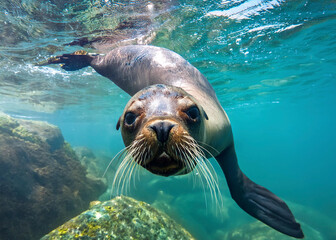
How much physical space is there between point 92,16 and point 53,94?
1300 cm

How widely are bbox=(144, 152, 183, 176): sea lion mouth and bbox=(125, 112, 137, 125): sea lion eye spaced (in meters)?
0.39

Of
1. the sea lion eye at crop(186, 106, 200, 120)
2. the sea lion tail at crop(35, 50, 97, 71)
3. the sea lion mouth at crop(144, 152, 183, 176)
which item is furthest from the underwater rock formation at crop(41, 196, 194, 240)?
the sea lion tail at crop(35, 50, 97, 71)

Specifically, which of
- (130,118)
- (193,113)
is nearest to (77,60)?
(130,118)

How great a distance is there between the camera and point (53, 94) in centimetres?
1638

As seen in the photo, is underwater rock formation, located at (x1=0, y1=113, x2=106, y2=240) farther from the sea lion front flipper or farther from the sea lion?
the sea lion front flipper

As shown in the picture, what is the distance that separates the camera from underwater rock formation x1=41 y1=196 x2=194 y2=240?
2902mm

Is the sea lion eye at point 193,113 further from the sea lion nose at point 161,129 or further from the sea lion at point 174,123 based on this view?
the sea lion nose at point 161,129

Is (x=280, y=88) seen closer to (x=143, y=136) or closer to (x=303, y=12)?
(x=303, y=12)

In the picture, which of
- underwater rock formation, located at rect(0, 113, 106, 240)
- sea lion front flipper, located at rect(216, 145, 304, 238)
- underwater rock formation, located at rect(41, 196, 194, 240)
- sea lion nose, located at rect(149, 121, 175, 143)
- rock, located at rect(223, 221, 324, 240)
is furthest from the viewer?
rock, located at rect(223, 221, 324, 240)

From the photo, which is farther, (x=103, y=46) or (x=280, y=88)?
(x=280, y=88)

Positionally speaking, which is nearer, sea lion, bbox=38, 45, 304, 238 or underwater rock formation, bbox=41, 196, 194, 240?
sea lion, bbox=38, 45, 304, 238

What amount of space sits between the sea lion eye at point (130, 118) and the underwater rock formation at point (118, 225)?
2202 mm

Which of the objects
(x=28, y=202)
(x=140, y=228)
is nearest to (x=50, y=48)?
(x=28, y=202)

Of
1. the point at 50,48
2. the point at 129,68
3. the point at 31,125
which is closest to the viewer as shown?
the point at 129,68
